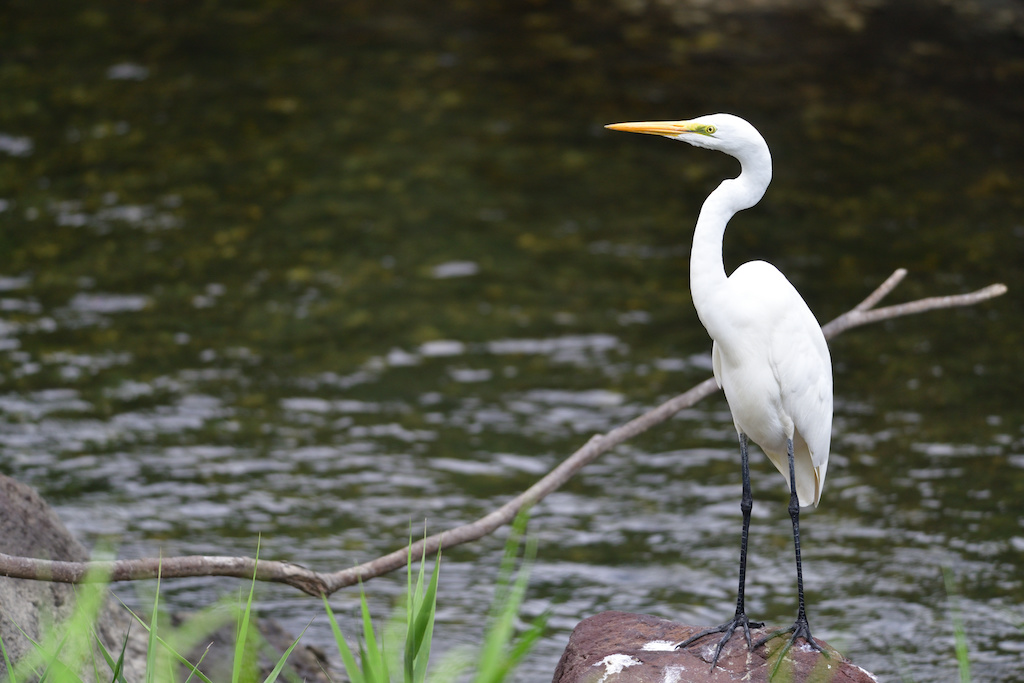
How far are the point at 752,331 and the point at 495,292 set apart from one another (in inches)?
196

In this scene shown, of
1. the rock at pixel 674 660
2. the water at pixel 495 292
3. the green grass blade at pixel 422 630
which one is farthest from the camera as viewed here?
the water at pixel 495 292

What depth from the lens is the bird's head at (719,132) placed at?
9.20 feet

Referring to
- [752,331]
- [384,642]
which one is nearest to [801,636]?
[752,331]

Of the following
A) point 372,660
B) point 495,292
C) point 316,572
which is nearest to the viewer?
point 372,660

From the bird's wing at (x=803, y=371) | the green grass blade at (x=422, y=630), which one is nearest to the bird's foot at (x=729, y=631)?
the bird's wing at (x=803, y=371)

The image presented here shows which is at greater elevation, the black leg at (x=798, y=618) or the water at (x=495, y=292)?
the black leg at (x=798, y=618)

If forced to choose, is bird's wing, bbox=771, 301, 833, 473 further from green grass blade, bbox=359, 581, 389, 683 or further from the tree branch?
green grass blade, bbox=359, 581, 389, 683

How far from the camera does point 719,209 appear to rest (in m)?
2.83

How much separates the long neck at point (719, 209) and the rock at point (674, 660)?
3.39ft

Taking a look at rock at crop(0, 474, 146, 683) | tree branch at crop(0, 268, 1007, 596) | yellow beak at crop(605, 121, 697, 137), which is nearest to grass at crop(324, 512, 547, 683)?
tree branch at crop(0, 268, 1007, 596)

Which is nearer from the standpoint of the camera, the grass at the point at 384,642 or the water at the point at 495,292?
the grass at the point at 384,642

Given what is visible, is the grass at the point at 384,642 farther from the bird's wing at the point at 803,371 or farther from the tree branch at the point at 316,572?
the bird's wing at the point at 803,371

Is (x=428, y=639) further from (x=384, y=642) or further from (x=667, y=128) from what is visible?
(x=667, y=128)

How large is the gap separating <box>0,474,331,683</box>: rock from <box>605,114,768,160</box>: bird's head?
5.79 feet
